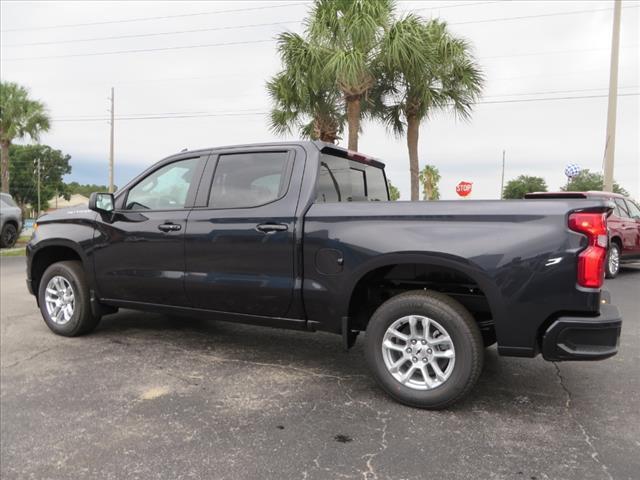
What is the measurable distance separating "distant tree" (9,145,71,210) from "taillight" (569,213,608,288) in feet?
257

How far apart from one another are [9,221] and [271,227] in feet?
45.9

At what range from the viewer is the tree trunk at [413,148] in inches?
581

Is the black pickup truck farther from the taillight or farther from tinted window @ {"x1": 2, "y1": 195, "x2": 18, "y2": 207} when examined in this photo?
tinted window @ {"x1": 2, "y1": 195, "x2": 18, "y2": 207}

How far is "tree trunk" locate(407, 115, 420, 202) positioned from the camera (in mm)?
14758

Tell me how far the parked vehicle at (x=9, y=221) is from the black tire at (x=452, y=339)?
1456 cm

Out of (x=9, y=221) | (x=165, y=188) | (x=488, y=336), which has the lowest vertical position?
(x=488, y=336)

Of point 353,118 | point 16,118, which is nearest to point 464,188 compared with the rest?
point 353,118

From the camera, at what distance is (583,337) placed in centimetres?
292

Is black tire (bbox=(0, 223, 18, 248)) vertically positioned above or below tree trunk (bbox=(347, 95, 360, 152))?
below

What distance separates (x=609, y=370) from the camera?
4078 mm

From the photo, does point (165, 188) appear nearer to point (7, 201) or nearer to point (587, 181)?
point (7, 201)

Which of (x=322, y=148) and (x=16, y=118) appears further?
(x=16, y=118)

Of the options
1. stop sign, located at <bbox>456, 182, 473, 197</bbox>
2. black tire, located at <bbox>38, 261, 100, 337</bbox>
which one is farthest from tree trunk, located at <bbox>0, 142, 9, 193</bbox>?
black tire, located at <bbox>38, 261, 100, 337</bbox>

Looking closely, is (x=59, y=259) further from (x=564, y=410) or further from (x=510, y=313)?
(x=564, y=410)
